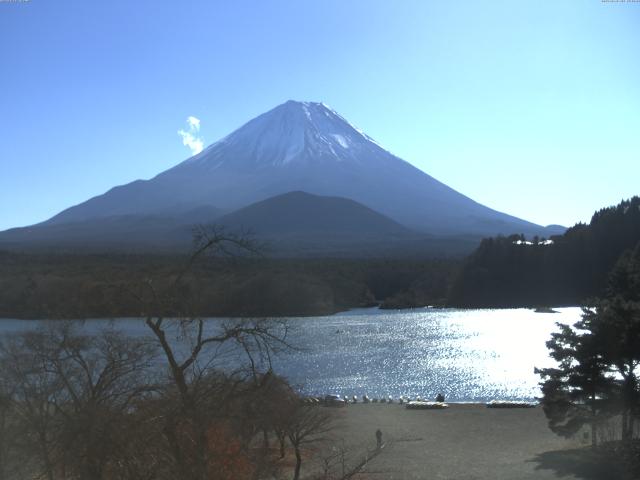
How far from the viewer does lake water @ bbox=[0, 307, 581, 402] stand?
64.5ft

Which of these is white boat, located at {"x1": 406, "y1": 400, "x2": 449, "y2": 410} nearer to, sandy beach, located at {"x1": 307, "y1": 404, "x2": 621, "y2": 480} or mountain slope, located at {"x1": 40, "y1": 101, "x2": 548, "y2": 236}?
sandy beach, located at {"x1": 307, "y1": 404, "x2": 621, "y2": 480}

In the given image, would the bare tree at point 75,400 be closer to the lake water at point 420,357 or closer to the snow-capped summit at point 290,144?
the lake water at point 420,357

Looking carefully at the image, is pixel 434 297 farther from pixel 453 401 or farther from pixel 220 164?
pixel 220 164

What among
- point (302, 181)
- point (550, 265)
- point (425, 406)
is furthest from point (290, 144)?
point (425, 406)

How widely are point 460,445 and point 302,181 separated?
88.7 metres

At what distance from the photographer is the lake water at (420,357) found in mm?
19656

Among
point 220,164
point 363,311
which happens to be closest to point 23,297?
point 363,311

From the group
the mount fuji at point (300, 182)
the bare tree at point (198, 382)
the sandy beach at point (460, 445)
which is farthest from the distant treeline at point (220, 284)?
the mount fuji at point (300, 182)

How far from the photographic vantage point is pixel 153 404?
4.06m

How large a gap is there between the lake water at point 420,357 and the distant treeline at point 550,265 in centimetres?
696

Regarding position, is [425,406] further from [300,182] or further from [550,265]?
[300,182]

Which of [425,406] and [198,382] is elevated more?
[198,382]

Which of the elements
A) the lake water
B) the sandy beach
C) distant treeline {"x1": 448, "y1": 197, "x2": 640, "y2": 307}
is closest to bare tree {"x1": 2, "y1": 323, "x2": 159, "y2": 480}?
the sandy beach

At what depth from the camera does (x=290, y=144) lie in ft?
363
